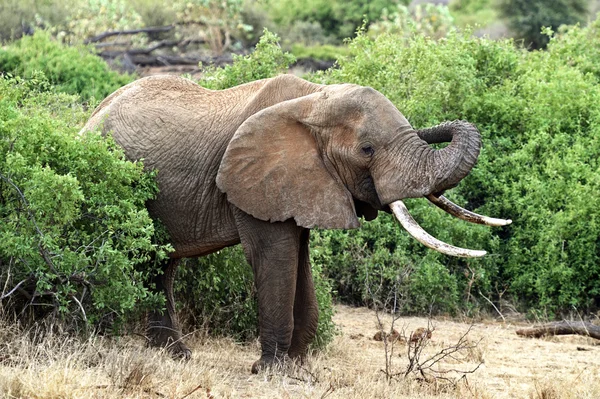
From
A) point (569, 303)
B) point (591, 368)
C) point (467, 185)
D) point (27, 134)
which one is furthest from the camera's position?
point (467, 185)

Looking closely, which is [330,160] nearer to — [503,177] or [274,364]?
[274,364]

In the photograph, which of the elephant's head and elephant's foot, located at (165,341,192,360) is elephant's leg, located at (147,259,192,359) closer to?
elephant's foot, located at (165,341,192,360)

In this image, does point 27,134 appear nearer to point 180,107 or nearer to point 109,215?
point 109,215

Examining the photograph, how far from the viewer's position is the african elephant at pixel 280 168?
24.1 feet

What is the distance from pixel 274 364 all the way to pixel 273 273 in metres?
0.61

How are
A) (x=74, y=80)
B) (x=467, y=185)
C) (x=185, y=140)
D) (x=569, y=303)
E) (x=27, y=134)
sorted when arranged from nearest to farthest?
1. (x=27, y=134)
2. (x=185, y=140)
3. (x=569, y=303)
4. (x=467, y=185)
5. (x=74, y=80)

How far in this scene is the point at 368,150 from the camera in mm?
7438

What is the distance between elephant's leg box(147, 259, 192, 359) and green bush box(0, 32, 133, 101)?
7839 millimetres

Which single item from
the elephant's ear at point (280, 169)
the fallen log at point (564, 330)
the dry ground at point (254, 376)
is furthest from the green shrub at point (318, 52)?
the elephant's ear at point (280, 169)

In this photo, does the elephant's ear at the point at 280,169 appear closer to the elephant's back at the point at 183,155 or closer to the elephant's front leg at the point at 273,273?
the elephant's front leg at the point at 273,273

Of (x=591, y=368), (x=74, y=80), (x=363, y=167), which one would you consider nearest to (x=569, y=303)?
(x=591, y=368)

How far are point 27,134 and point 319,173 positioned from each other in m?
1.93

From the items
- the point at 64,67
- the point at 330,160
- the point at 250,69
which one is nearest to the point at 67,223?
the point at 330,160

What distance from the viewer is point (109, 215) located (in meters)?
7.45
